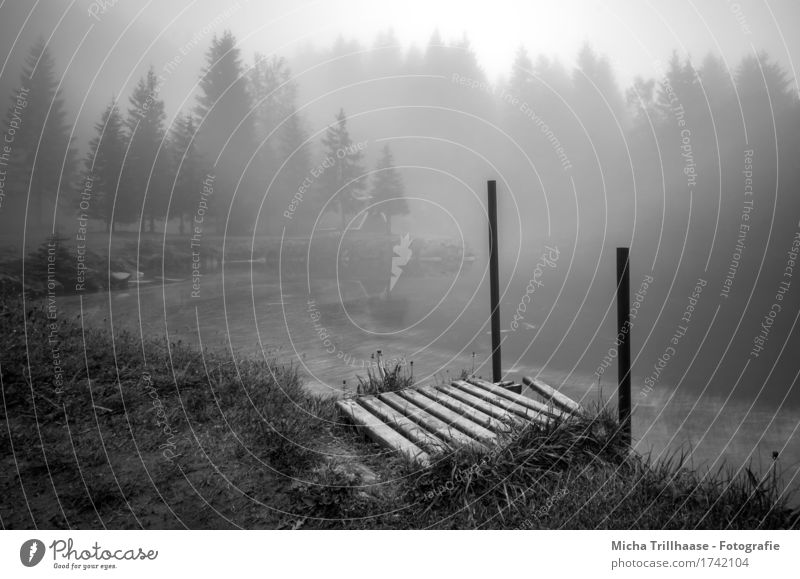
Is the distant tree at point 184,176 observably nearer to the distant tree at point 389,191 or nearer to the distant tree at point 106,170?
the distant tree at point 106,170

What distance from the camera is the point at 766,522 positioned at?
3.31 meters

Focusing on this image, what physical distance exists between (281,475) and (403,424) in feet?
4.24

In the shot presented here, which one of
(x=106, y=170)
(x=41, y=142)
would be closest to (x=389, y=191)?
(x=106, y=170)

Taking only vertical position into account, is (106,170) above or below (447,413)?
above

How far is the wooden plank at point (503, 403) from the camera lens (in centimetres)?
443

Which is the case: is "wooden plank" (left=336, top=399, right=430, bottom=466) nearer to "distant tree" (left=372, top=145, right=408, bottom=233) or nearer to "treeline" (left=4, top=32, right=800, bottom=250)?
"treeline" (left=4, top=32, right=800, bottom=250)

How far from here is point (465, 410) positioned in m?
5.02

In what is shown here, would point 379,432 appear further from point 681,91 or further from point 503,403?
point 681,91

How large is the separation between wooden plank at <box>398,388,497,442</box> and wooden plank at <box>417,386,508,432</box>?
43 mm

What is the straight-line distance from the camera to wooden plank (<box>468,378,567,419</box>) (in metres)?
4.61

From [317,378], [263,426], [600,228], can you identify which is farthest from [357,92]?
[263,426]

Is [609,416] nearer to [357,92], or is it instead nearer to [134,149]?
[134,149]

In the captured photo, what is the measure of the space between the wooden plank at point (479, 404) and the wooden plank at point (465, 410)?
0.20 ft
